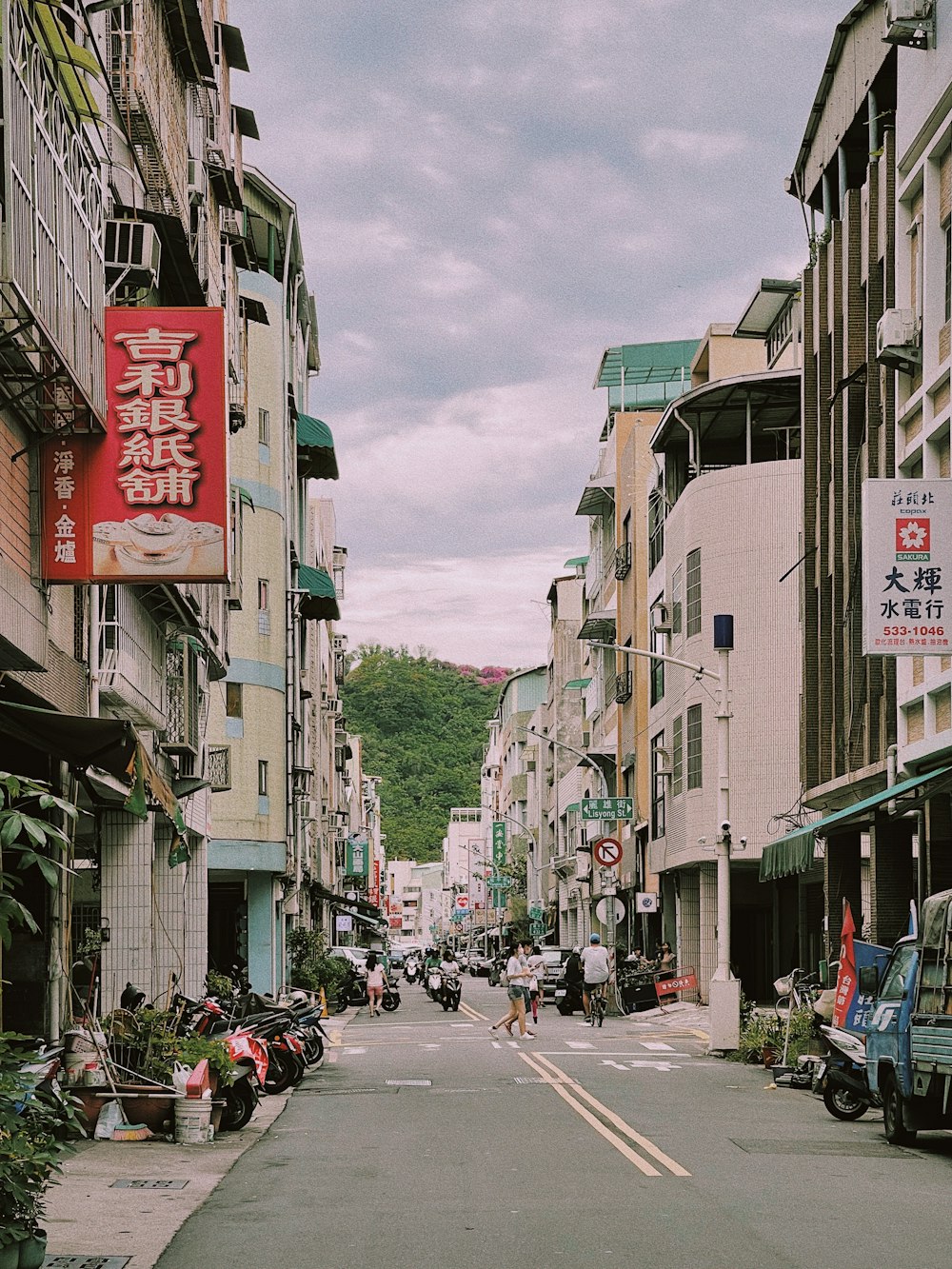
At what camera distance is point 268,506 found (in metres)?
45.3

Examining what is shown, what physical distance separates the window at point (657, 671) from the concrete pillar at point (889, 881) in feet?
77.1

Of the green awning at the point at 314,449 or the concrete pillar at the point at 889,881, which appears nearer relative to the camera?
the concrete pillar at the point at 889,881

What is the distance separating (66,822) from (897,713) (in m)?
12.8

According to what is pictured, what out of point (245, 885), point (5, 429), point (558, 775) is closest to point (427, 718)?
point (558, 775)

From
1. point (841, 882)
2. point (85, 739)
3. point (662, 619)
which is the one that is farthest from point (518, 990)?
point (85, 739)

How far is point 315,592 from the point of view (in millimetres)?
55031

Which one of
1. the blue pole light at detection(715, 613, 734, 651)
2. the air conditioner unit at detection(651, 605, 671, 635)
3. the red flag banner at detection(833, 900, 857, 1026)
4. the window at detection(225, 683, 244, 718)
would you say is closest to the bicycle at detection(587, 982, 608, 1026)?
the blue pole light at detection(715, 613, 734, 651)

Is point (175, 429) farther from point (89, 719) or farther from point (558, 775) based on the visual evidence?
point (558, 775)

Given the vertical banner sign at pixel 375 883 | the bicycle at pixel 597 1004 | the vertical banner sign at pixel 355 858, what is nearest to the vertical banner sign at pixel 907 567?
the bicycle at pixel 597 1004

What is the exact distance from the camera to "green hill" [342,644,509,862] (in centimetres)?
16562

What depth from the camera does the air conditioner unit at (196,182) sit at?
99.9 ft

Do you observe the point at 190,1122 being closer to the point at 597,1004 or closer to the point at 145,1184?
the point at 145,1184

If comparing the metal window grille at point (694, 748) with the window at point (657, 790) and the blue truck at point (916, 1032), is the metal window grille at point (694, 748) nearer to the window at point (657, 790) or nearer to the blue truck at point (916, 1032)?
the window at point (657, 790)

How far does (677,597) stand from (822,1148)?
1318 inches
